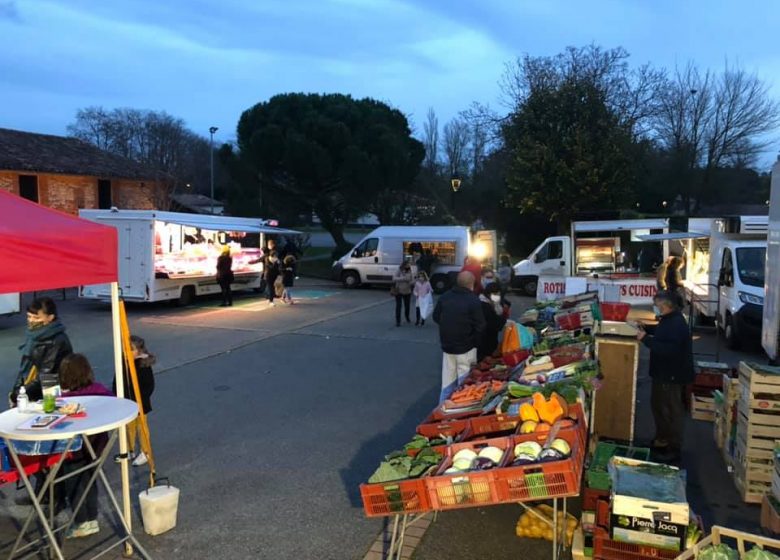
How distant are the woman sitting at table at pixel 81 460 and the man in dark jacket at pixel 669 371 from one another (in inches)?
202

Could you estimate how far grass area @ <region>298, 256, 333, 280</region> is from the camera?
2731 centimetres

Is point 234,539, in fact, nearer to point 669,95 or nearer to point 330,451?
point 330,451

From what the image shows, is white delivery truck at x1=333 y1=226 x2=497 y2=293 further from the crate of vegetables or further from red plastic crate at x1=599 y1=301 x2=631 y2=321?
the crate of vegetables

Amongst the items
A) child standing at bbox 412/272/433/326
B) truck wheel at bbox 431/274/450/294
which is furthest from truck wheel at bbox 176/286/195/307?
truck wheel at bbox 431/274/450/294

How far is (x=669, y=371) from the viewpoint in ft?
19.3

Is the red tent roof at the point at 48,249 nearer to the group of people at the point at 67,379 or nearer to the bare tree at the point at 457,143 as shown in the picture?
the group of people at the point at 67,379

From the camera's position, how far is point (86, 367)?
5.06 metres

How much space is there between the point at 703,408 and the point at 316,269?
22.6 metres

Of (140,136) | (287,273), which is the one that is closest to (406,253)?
(287,273)

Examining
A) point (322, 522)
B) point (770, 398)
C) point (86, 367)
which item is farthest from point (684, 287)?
point (86, 367)

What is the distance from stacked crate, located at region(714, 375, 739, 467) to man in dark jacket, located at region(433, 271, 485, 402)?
102 inches

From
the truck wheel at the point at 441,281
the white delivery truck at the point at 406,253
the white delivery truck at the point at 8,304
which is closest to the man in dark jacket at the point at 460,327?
the white delivery truck at the point at 8,304

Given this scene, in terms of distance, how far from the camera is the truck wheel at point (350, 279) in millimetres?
22922

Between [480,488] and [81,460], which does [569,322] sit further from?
[81,460]
